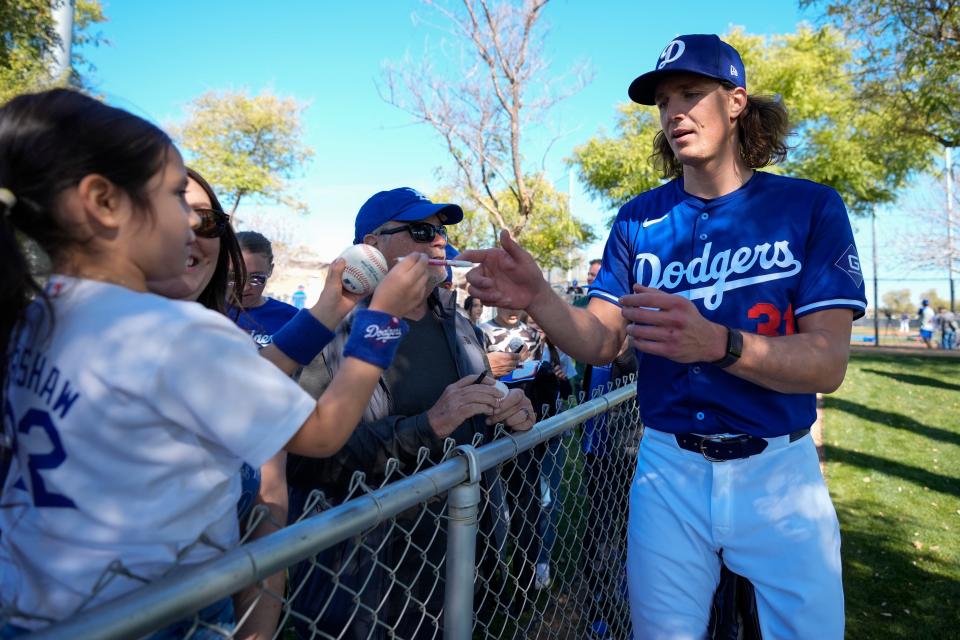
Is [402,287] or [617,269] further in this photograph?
[617,269]

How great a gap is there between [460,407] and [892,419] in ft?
32.9

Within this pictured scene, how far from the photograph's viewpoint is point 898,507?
5.64 metres

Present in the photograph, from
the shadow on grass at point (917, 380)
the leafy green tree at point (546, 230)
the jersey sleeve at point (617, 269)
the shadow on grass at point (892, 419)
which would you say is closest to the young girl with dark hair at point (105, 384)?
the jersey sleeve at point (617, 269)

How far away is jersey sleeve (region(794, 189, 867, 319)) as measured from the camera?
1834mm

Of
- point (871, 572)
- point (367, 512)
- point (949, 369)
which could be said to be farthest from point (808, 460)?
point (949, 369)

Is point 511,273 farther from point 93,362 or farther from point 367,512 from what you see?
point 93,362

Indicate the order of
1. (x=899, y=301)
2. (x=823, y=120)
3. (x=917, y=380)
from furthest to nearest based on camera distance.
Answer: (x=899, y=301) → (x=823, y=120) → (x=917, y=380)

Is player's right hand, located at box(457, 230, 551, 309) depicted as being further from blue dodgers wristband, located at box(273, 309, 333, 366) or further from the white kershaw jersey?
the white kershaw jersey

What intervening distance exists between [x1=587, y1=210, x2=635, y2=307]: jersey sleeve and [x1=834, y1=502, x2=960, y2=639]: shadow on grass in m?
2.80

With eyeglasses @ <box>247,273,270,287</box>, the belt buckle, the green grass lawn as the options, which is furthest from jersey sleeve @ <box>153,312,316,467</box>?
the green grass lawn

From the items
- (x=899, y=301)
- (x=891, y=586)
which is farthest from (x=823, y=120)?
(x=899, y=301)

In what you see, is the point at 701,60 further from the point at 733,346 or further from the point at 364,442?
the point at 364,442

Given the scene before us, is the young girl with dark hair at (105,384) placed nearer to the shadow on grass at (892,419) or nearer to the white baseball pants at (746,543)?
the white baseball pants at (746,543)

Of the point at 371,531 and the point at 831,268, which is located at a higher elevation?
the point at 831,268
